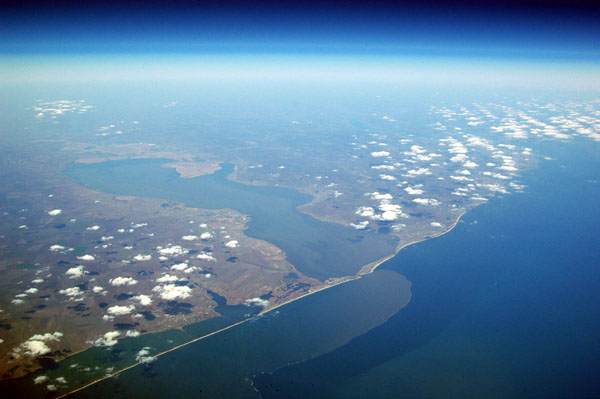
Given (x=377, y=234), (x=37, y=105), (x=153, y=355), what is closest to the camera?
(x=153, y=355)

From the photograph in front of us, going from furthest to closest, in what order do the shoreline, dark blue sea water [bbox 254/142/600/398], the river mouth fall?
1. the river mouth
2. dark blue sea water [bbox 254/142/600/398]
3. the shoreline

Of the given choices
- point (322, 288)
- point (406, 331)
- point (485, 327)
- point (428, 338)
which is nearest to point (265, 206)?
point (322, 288)

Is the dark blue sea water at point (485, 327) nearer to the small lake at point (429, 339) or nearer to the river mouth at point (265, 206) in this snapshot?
the small lake at point (429, 339)

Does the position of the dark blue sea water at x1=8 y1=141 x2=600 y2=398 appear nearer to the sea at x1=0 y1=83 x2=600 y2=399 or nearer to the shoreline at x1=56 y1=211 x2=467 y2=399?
the sea at x1=0 y1=83 x2=600 y2=399

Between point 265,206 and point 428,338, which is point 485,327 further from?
point 265,206

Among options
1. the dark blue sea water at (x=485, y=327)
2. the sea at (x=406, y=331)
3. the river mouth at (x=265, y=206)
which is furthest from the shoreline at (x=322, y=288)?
the dark blue sea water at (x=485, y=327)

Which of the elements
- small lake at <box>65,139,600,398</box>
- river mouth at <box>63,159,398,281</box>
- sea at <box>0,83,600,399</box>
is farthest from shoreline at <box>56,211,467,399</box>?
river mouth at <box>63,159,398,281</box>

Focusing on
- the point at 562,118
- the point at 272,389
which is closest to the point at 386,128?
the point at 562,118

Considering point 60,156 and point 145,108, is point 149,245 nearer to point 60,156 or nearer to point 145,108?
point 60,156

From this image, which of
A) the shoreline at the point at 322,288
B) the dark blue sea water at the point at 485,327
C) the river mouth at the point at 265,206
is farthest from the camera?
the river mouth at the point at 265,206
